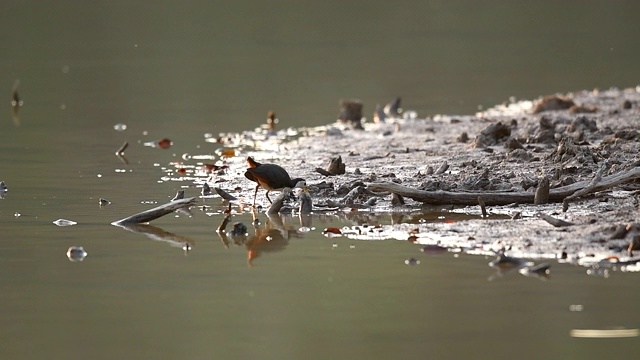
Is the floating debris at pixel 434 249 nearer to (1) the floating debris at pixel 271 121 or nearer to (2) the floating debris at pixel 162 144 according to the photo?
(2) the floating debris at pixel 162 144

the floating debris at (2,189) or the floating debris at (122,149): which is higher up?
the floating debris at (122,149)

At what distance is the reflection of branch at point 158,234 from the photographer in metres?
8.02

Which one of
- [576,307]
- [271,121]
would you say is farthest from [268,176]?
[271,121]

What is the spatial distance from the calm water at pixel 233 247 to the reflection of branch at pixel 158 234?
0.04 metres

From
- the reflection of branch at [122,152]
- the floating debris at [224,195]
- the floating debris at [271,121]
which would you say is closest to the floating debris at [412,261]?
the floating debris at [224,195]

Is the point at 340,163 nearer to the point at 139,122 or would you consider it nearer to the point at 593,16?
the point at 139,122

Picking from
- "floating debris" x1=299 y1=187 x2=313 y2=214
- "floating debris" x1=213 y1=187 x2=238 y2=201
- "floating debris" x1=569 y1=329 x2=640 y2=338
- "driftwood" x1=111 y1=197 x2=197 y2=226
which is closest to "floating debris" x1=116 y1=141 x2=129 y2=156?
"floating debris" x1=213 y1=187 x2=238 y2=201

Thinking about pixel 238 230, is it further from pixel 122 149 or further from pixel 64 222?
pixel 122 149

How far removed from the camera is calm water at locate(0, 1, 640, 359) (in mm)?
5840

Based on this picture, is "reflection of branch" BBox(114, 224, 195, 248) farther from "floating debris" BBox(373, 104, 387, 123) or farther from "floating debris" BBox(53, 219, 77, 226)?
"floating debris" BBox(373, 104, 387, 123)

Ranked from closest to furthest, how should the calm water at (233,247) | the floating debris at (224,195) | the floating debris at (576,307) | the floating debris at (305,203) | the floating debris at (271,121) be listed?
the calm water at (233,247) → the floating debris at (576,307) → the floating debris at (305,203) → the floating debris at (224,195) → the floating debris at (271,121)

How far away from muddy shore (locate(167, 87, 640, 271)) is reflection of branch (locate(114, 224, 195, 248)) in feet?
3.53

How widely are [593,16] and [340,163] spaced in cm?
2728

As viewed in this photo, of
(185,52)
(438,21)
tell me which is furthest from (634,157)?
(438,21)
